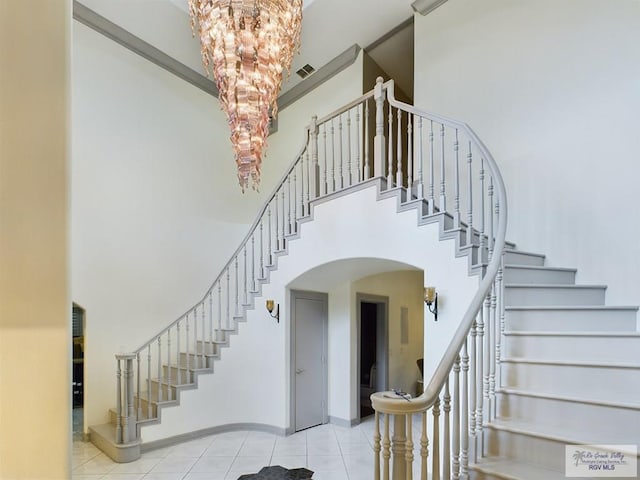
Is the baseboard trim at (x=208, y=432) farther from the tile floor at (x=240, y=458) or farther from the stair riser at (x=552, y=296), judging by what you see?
the stair riser at (x=552, y=296)

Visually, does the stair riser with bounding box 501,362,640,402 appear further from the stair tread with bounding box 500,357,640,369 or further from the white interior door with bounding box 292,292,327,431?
the white interior door with bounding box 292,292,327,431

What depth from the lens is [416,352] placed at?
775cm

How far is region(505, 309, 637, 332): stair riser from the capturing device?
310 centimetres

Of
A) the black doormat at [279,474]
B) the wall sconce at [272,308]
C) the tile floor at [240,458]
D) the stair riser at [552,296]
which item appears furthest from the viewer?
the wall sconce at [272,308]

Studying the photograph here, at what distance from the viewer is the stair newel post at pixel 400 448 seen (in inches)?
79.5

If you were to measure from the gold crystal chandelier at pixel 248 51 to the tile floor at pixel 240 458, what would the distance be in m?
3.21

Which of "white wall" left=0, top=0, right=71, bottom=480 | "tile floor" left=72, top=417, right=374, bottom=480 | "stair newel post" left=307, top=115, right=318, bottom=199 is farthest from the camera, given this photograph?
"stair newel post" left=307, top=115, right=318, bottom=199

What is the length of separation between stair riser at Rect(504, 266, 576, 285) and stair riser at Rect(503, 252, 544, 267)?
0.48ft

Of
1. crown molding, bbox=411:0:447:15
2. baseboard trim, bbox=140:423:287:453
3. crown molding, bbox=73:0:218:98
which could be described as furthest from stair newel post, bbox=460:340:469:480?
crown molding, bbox=73:0:218:98

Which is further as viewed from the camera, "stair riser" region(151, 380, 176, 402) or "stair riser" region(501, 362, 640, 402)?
"stair riser" region(151, 380, 176, 402)

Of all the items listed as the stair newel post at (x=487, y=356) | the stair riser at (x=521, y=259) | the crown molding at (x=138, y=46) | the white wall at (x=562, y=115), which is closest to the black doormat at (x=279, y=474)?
the stair newel post at (x=487, y=356)

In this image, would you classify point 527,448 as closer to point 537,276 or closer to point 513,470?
point 513,470

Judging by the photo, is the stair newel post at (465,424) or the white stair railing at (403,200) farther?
the white stair railing at (403,200)

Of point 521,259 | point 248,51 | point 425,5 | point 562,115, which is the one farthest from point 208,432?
point 425,5
